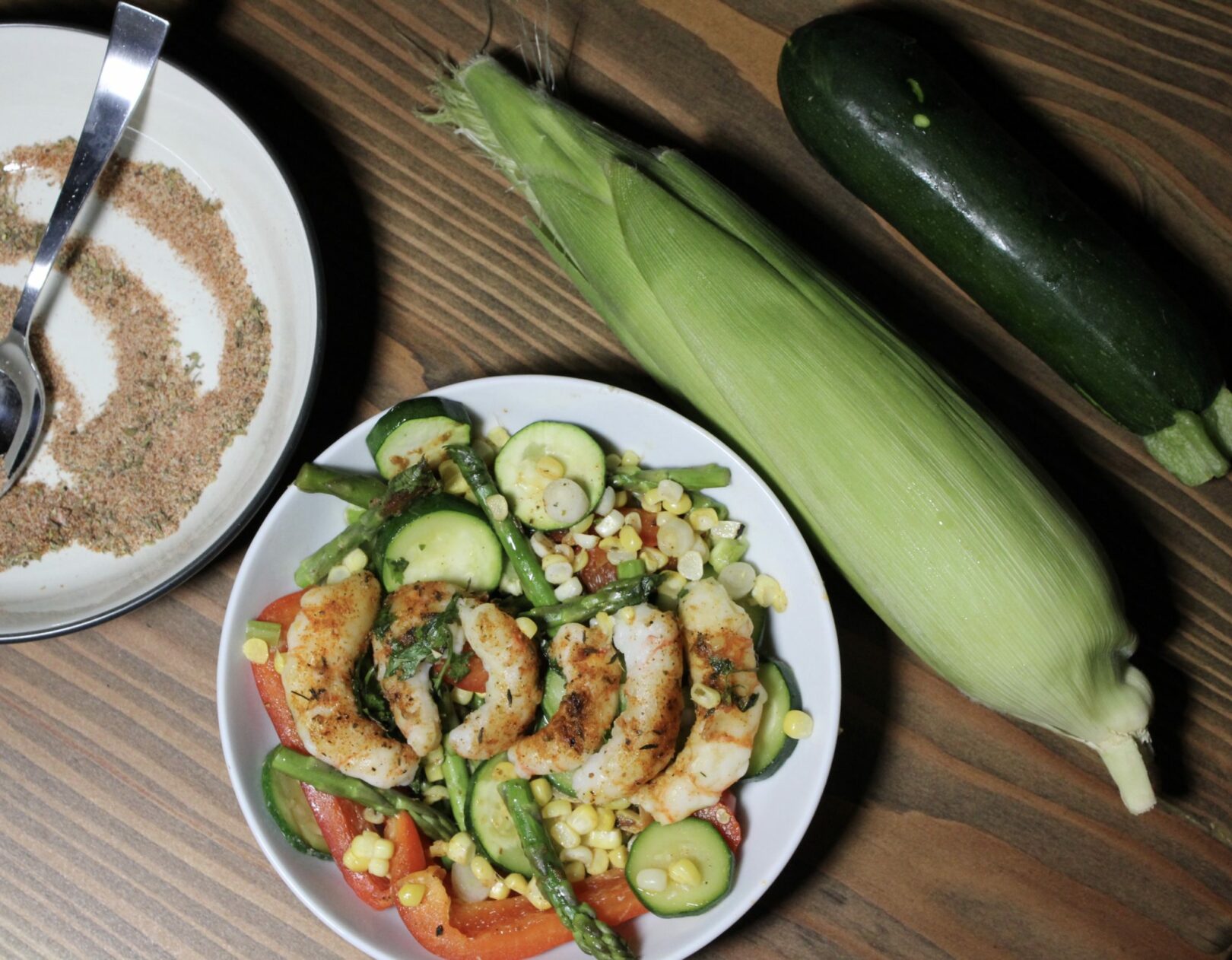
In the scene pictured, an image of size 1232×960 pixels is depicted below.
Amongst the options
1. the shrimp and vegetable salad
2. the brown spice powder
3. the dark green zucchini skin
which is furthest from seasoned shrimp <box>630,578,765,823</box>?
the brown spice powder

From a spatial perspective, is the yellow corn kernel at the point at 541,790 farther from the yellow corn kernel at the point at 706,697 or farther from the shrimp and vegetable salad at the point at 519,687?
the yellow corn kernel at the point at 706,697

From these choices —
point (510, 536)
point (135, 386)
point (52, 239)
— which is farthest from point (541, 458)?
point (52, 239)

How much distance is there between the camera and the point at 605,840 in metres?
2.15

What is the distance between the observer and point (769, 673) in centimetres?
213

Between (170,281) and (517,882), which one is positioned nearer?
(517,882)

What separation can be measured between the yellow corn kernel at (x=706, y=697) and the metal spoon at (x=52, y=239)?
6.01 feet

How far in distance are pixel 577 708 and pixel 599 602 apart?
248mm

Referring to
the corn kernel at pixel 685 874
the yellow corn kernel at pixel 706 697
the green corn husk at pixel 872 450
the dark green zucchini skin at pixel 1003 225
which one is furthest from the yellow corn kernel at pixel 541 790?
the dark green zucchini skin at pixel 1003 225

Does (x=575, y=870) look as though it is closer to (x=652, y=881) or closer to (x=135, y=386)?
(x=652, y=881)

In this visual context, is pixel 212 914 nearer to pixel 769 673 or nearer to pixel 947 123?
pixel 769 673

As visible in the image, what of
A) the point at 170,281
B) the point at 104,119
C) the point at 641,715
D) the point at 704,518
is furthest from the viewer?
the point at 170,281

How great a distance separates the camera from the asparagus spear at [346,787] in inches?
82.4

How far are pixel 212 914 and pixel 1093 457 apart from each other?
8.53ft

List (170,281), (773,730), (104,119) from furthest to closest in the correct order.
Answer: (170,281), (104,119), (773,730)
